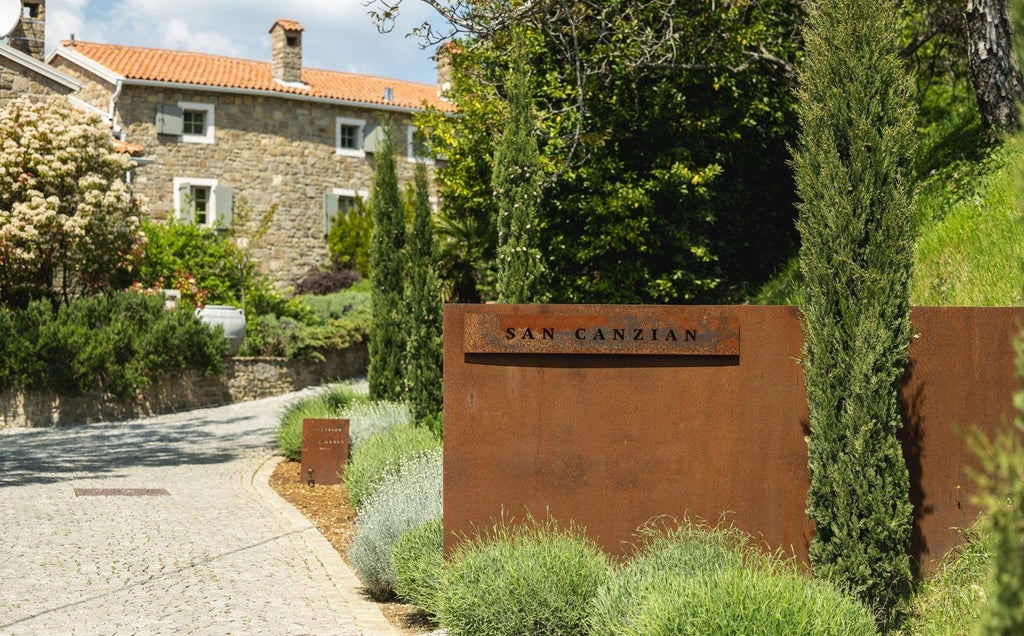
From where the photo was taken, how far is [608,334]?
7.15 metres

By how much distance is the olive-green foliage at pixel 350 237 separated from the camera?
3272cm

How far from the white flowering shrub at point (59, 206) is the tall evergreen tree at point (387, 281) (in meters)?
7.30

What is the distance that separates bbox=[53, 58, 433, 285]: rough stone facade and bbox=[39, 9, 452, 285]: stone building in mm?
30

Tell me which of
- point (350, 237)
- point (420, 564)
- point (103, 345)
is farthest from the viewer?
point (350, 237)

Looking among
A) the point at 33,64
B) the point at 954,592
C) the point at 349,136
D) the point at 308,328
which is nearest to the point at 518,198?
the point at 954,592

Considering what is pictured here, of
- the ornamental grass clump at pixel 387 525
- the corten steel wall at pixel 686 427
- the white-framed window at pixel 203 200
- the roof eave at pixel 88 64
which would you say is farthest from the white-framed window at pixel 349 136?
the corten steel wall at pixel 686 427

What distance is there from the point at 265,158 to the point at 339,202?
2.83m

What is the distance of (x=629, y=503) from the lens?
7.14 m

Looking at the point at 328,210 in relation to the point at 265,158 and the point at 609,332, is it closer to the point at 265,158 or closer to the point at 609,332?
the point at 265,158

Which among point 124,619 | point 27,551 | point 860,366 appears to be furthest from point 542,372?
point 27,551

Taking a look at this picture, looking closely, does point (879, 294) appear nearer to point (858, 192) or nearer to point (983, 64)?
point (858, 192)

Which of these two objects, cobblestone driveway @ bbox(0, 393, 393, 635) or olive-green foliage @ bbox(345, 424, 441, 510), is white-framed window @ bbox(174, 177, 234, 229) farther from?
olive-green foliage @ bbox(345, 424, 441, 510)

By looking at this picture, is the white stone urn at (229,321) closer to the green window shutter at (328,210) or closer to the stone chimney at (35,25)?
the stone chimney at (35,25)

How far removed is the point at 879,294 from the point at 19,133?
1897cm
